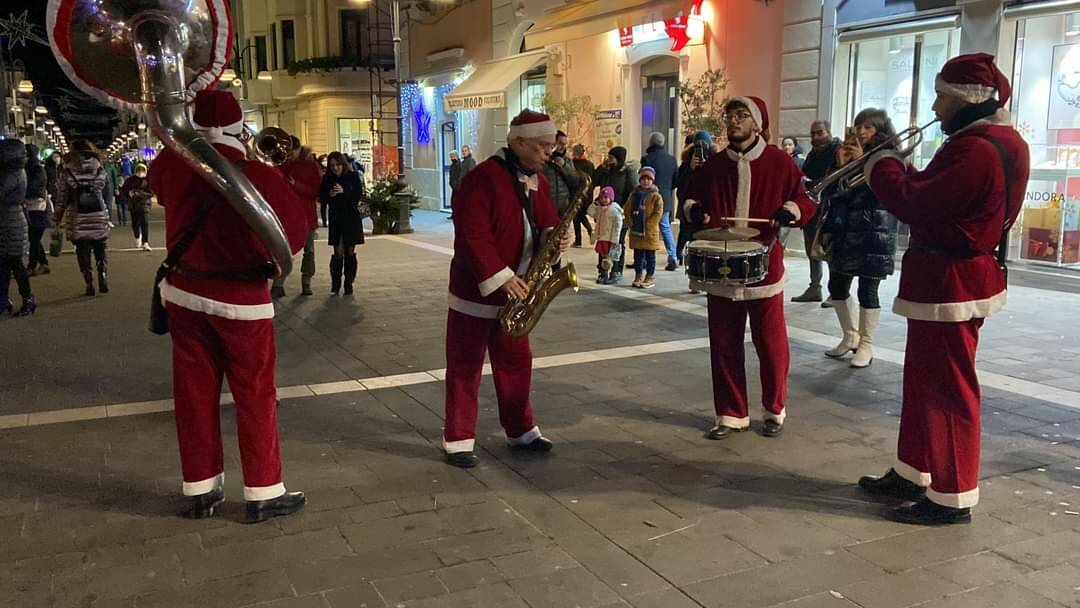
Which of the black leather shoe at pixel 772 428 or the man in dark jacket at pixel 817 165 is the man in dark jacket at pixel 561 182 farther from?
the man in dark jacket at pixel 817 165

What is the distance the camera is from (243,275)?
386 cm

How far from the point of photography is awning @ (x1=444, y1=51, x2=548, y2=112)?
1956 centimetres

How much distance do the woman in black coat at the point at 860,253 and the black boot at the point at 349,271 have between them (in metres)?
5.60

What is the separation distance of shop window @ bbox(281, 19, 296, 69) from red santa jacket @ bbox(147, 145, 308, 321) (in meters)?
34.7

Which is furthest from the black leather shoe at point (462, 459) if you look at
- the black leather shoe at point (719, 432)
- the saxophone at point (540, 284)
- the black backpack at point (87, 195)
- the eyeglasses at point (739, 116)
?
the black backpack at point (87, 195)

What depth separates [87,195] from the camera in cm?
1009

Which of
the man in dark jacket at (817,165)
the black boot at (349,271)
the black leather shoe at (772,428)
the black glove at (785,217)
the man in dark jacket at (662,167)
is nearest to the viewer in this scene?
the black glove at (785,217)

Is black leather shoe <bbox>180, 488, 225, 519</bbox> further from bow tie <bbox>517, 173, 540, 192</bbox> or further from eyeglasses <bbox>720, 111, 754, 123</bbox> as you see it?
eyeglasses <bbox>720, 111, 754, 123</bbox>

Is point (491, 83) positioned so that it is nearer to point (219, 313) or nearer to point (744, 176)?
point (744, 176)

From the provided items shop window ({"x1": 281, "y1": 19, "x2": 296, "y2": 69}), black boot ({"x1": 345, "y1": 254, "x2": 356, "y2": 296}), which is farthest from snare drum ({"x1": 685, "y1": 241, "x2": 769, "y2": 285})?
shop window ({"x1": 281, "y1": 19, "x2": 296, "y2": 69})

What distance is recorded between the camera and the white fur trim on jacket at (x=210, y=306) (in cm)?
383

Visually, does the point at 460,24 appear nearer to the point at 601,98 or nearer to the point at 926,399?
the point at 601,98

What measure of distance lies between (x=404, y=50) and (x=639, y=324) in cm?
2119

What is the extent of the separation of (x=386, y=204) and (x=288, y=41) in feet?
70.3
